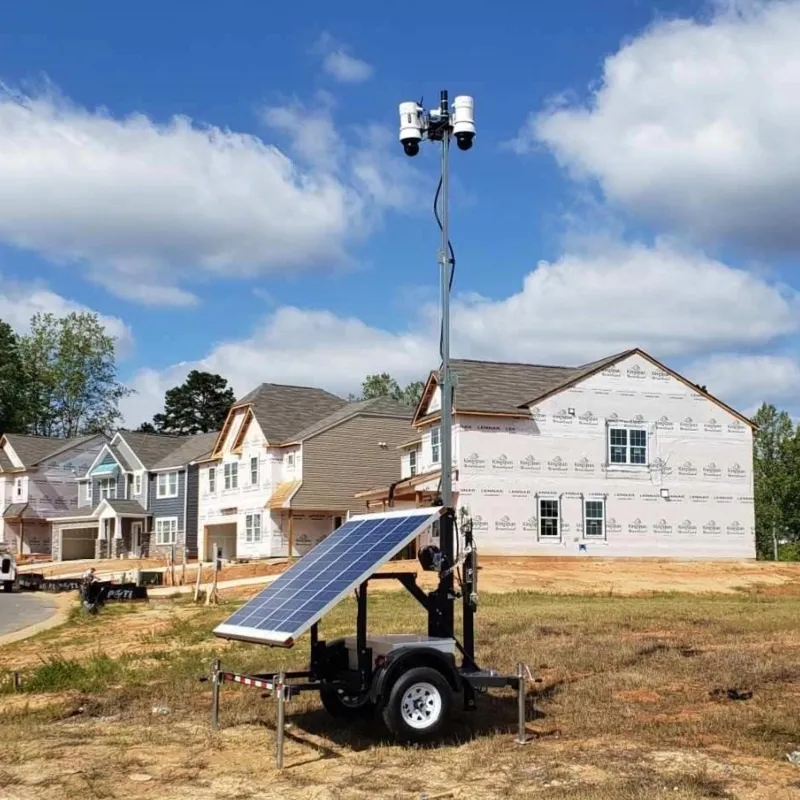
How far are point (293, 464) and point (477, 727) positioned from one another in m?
40.8

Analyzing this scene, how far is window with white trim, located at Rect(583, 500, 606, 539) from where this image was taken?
4116 cm

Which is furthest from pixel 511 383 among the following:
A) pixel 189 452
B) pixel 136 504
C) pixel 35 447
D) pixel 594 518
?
pixel 35 447

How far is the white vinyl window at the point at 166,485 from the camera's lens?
61787mm

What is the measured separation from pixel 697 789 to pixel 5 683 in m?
9.85

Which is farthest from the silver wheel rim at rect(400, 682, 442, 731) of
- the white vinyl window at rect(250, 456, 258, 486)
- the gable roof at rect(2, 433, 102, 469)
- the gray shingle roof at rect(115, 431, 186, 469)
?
the gable roof at rect(2, 433, 102, 469)

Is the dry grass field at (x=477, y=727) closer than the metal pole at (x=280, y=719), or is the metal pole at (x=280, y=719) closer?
the dry grass field at (x=477, y=727)

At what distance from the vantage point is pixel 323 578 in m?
10.6

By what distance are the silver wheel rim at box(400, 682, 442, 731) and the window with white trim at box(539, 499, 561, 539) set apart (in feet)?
101

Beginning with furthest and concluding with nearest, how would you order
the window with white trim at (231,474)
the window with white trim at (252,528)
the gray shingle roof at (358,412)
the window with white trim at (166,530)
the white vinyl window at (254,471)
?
the window with white trim at (166,530)
the window with white trim at (231,474)
the white vinyl window at (254,471)
the window with white trim at (252,528)
the gray shingle roof at (358,412)

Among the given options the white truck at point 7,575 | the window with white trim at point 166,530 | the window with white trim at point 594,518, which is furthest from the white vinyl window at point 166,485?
the window with white trim at point 594,518

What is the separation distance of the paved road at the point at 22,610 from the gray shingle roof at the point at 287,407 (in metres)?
17.5

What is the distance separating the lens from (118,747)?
10180mm

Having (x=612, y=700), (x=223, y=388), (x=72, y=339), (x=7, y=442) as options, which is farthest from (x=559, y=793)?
(x=223, y=388)

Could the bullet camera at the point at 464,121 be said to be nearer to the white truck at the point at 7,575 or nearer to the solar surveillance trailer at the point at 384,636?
the solar surveillance trailer at the point at 384,636
